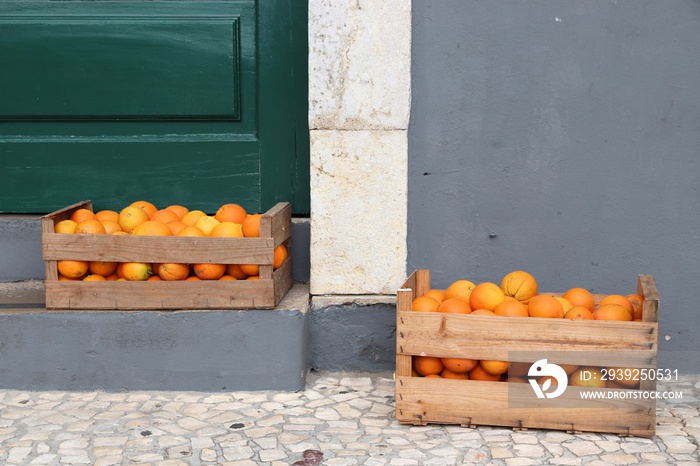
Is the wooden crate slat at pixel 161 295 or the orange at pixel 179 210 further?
the orange at pixel 179 210

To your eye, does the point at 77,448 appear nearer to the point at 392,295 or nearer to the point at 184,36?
the point at 392,295

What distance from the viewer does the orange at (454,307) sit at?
384 cm

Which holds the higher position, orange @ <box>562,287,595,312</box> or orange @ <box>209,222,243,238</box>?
orange @ <box>209,222,243,238</box>

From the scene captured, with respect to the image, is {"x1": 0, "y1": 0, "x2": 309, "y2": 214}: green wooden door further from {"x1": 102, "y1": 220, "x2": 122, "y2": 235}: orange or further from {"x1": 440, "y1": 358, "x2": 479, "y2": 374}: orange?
{"x1": 440, "y1": 358, "x2": 479, "y2": 374}: orange

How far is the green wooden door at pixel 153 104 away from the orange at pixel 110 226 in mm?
477

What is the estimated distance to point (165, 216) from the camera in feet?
14.5

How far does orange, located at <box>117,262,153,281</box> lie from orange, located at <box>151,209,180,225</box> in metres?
0.27

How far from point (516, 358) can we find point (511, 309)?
210mm

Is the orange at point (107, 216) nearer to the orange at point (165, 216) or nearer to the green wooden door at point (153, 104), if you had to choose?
the orange at point (165, 216)

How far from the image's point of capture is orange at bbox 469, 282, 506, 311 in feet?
12.7

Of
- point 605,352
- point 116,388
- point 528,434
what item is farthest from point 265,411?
point 605,352

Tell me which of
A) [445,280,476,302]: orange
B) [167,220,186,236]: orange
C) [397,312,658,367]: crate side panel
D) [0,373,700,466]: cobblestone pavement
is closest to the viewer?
[0,373,700,466]: cobblestone pavement

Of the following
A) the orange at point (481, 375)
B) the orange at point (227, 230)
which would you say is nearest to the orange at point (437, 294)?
the orange at point (481, 375)

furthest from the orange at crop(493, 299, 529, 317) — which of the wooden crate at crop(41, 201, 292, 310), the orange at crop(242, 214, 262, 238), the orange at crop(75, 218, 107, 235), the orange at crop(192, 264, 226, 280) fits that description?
the orange at crop(75, 218, 107, 235)
